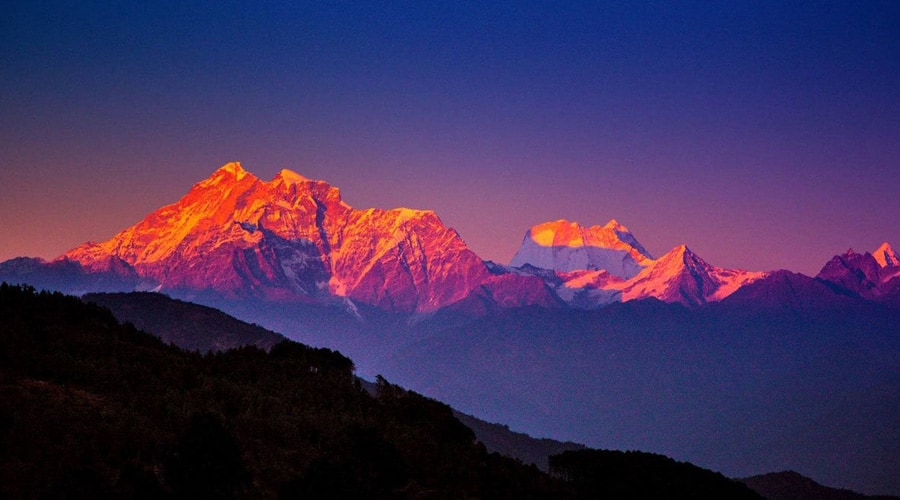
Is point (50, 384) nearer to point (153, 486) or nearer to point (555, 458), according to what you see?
point (153, 486)

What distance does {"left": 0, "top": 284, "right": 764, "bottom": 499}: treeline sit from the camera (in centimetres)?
5288

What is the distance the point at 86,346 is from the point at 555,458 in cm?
4763

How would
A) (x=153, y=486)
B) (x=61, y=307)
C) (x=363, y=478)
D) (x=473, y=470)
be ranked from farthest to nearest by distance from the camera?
(x=61, y=307) → (x=473, y=470) → (x=363, y=478) → (x=153, y=486)

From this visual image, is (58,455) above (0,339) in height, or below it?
below

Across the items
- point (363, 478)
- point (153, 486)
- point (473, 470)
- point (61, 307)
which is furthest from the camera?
point (61, 307)

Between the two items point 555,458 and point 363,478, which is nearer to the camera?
point 363,478

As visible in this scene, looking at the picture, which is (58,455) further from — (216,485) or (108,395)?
(108,395)

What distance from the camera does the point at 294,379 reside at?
96000mm

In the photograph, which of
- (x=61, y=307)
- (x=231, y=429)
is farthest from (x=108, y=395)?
(x=61, y=307)

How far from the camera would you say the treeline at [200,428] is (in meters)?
52.9

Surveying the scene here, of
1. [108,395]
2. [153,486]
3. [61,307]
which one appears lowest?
[153,486]

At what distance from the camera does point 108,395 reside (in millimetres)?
68438

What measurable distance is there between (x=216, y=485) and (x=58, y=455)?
30.9ft

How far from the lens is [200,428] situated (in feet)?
178
